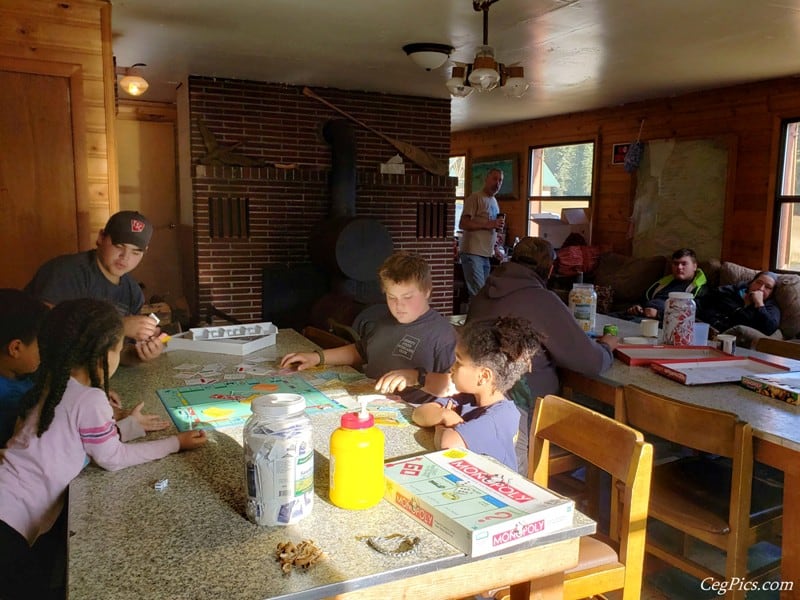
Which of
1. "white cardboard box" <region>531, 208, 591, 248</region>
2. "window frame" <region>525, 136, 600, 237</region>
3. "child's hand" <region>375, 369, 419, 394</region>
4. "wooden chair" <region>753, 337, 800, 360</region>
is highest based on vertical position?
"window frame" <region>525, 136, 600, 237</region>

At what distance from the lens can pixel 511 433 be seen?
1511 mm

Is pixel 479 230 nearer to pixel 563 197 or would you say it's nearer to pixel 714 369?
pixel 563 197

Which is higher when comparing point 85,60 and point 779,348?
Result: point 85,60

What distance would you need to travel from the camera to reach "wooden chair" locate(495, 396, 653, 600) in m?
1.47

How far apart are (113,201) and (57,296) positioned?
959mm

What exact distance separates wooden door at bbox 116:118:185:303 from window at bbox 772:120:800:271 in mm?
5691

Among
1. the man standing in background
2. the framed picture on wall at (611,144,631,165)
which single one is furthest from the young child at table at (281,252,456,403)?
the framed picture on wall at (611,144,631,165)

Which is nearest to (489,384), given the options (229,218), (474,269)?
(229,218)

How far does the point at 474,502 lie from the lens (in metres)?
1.12

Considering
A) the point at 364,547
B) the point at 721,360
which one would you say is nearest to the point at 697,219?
the point at 721,360

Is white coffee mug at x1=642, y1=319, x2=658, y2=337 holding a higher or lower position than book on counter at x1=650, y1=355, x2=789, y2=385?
higher

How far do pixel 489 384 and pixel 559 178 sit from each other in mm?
6446

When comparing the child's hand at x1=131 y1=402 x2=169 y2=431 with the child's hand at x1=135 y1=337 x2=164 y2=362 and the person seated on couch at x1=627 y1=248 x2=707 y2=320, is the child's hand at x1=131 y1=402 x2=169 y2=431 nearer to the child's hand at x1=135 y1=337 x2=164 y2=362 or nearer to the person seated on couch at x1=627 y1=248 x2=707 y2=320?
the child's hand at x1=135 y1=337 x2=164 y2=362

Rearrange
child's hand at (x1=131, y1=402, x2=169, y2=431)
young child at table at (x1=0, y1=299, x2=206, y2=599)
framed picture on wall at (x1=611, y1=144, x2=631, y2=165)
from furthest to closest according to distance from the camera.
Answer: framed picture on wall at (x1=611, y1=144, x2=631, y2=165) < child's hand at (x1=131, y1=402, x2=169, y2=431) < young child at table at (x1=0, y1=299, x2=206, y2=599)
